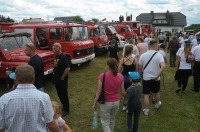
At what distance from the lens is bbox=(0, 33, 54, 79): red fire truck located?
25.1 feet

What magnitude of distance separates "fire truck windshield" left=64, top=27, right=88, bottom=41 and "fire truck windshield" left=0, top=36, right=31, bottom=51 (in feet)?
7.20

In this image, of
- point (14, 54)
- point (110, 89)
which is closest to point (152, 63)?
point (110, 89)

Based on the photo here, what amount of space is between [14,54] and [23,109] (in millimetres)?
6073

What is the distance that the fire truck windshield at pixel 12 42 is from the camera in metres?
8.18

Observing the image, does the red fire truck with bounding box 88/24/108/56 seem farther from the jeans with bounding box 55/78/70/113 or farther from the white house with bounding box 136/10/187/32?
the white house with bounding box 136/10/187/32

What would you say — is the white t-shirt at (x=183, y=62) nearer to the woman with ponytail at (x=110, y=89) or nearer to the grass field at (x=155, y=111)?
the grass field at (x=155, y=111)

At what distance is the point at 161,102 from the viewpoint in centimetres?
720

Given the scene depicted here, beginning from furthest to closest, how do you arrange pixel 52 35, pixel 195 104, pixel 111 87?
pixel 52 35 → pixel 195 104 → pixel 111 87

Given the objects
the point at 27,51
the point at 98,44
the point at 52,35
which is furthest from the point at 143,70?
the point at 98,44

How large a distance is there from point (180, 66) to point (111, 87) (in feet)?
13.2

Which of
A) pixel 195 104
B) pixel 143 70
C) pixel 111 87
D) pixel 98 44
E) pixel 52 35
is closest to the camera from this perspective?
pixel 111 87

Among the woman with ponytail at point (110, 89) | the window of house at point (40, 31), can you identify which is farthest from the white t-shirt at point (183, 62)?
the window of house at point (40, 31)

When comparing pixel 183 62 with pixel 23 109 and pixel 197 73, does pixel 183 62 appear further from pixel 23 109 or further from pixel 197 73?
pixel 23 109

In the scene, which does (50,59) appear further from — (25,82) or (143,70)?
(25,82)
